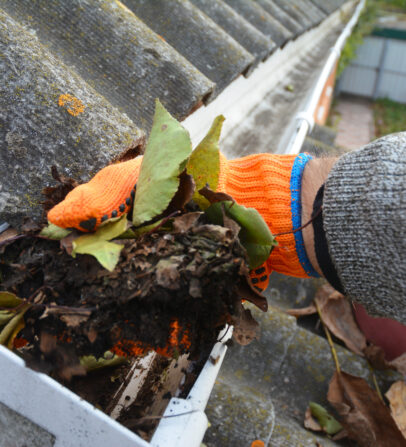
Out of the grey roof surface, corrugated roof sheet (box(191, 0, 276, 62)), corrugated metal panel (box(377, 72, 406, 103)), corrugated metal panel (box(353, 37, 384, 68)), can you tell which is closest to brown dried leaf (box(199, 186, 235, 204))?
corrugated roof sheet (box(191, 0, 276, 62))

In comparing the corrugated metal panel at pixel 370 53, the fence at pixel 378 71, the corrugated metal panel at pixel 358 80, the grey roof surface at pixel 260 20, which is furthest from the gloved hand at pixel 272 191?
the corrugated metal panel at pixel 358 80

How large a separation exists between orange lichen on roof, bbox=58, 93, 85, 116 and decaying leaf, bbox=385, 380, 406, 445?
51.4 inches

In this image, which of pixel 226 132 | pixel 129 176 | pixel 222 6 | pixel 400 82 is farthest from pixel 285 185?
pixel 400 82

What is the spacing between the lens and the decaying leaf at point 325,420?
1.35 metres

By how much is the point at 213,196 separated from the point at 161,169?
0.10 m

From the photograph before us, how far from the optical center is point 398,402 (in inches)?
57.7

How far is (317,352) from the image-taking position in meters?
1.55

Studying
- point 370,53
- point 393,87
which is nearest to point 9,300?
point 370,53

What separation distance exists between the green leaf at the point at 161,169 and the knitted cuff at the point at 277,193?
0.18 meters

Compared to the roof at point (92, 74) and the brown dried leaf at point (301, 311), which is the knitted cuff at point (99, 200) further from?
the brown dried leaf at point (301, 311)

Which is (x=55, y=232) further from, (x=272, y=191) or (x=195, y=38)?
(x=195, y=38)

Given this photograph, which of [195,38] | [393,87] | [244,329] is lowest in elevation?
[393,87]

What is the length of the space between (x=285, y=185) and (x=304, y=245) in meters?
0.14

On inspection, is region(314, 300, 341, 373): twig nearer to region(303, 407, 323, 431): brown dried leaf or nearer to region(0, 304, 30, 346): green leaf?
region(303, 407, 323, 431): brown dried leaf
